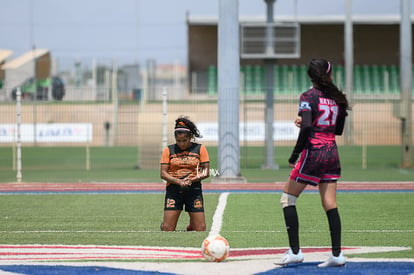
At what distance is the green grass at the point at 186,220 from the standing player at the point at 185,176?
0.41 metres

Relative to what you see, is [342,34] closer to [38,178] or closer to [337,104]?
[38,178]

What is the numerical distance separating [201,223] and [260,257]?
106 inches

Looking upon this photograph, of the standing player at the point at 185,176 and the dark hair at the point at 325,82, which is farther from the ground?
the dark hair at the point at 325,82

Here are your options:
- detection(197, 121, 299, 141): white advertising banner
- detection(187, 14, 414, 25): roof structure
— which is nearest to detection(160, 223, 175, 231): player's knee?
detection(197, 121, 299, 141): white advertising banner

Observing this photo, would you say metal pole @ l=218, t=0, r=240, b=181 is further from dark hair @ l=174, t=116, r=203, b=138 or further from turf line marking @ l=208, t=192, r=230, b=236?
dark hair @ l=174, t=116, r=203, b=138

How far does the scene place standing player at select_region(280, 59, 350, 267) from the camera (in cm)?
813

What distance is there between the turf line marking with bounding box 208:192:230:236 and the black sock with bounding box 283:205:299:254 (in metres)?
2.62

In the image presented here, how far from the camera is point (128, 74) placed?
4266cm

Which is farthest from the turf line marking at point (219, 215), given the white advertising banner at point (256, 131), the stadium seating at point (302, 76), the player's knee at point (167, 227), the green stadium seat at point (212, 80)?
the stadium seating at point (302, 76)

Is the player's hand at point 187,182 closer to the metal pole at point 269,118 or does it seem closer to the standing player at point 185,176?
the standing player at point 185,176

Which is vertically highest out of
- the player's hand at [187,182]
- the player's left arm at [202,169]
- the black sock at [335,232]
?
the player's left arm at [202,169]

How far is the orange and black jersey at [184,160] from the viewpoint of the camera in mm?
11430

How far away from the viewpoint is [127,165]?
1196 inches

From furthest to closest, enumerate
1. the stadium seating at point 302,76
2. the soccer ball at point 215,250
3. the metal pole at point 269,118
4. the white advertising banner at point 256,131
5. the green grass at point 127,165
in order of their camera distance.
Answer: the stadium seating at point 302,76 → the white advertising banner at point 256,131 → the metal pole at point 269,118 → the green grass at point 127,165 → the soccer ball at point 215,250
